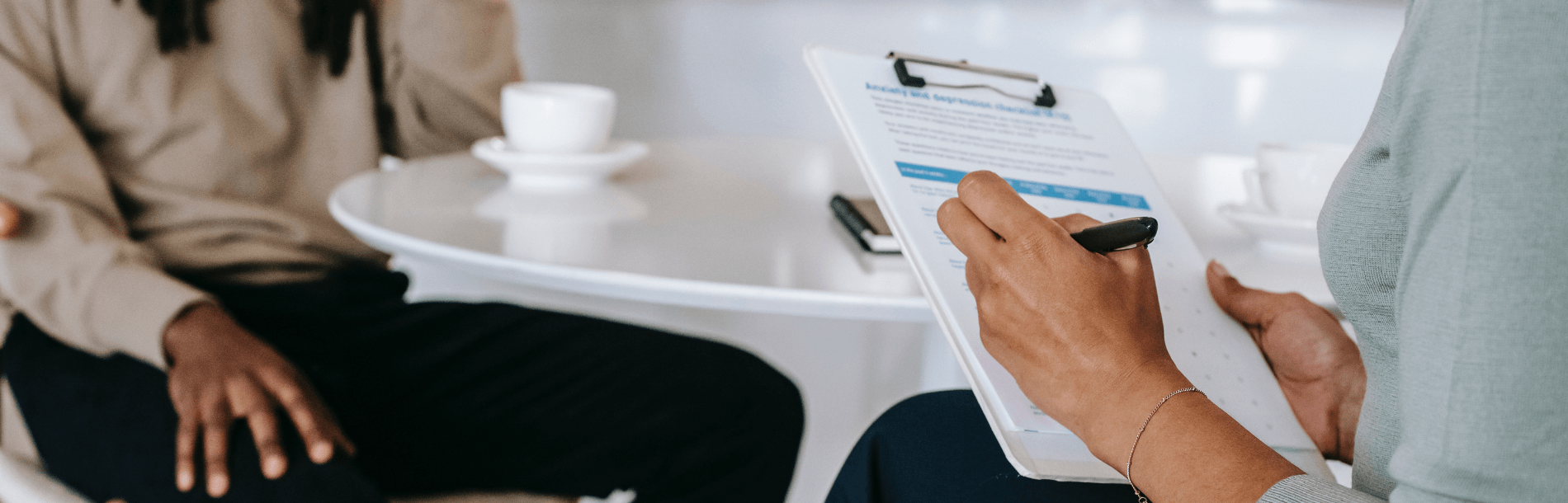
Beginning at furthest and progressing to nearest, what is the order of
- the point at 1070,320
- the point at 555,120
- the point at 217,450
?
1. the point at 555,120
2. the point at 217,450
3. the point at 1070,320

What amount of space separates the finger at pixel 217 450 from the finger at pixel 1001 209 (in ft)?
1.76

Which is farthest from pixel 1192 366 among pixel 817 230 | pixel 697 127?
pixel 697 127

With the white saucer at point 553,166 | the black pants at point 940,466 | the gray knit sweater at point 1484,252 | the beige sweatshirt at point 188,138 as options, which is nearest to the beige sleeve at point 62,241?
the beige sweatshirt at point 188,138

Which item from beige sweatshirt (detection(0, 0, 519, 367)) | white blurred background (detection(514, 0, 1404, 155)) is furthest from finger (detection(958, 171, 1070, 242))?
white blurred background (detection(514, 0, 1404, 155))

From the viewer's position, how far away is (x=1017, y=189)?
1.78 ft

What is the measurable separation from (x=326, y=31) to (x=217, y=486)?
2.01 ft

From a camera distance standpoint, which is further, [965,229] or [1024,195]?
→ [1024,195]

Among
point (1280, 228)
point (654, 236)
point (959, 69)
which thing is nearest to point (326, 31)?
point (654, 236)

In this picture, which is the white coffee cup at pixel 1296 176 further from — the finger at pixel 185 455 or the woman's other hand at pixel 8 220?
the woman's other hand at pixel 8 220

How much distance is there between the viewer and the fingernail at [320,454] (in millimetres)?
638

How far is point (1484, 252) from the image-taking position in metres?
0.27

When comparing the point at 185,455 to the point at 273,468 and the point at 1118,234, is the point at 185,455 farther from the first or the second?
the point at 1118,234

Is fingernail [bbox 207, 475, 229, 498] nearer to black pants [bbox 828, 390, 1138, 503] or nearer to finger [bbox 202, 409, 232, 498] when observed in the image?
finger [bbox 202, 409, 232, 498]

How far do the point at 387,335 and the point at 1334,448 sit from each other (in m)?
0.79
